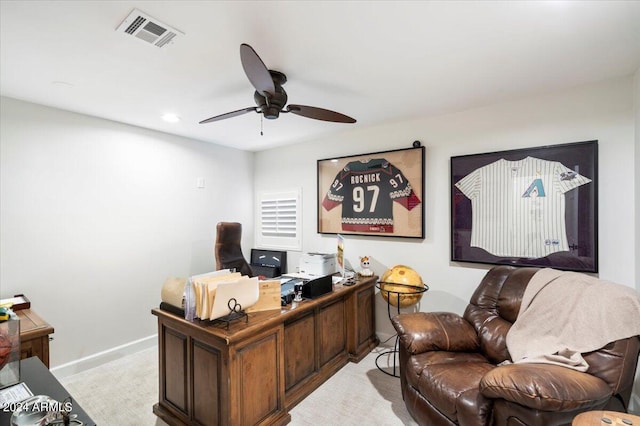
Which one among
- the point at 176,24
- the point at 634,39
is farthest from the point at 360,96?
the point at 634,39

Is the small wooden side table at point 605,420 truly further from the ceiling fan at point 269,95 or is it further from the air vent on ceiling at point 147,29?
the air vent on ceiling at point 147,29

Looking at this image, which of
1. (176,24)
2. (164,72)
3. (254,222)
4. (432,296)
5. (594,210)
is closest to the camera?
(176,24)

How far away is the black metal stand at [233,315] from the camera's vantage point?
6.12 feet

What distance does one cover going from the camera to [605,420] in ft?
4.19

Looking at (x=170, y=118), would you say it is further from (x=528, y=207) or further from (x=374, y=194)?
(x=528, y=207)

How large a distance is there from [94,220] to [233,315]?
7.09 feet

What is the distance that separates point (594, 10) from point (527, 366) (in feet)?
6.07

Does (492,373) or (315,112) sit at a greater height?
(315,112)

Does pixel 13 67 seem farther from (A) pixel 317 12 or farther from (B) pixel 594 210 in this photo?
(B) pixel 594 210

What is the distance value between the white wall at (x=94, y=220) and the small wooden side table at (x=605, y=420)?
3809 millimetres

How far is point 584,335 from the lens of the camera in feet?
5.78

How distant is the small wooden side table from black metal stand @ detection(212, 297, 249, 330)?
1732 millimetres

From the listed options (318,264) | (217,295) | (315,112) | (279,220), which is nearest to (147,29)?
(315,112)

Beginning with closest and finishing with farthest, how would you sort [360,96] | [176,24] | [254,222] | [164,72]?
[176,24] < [164,72] < [360,96] < [254,222]
